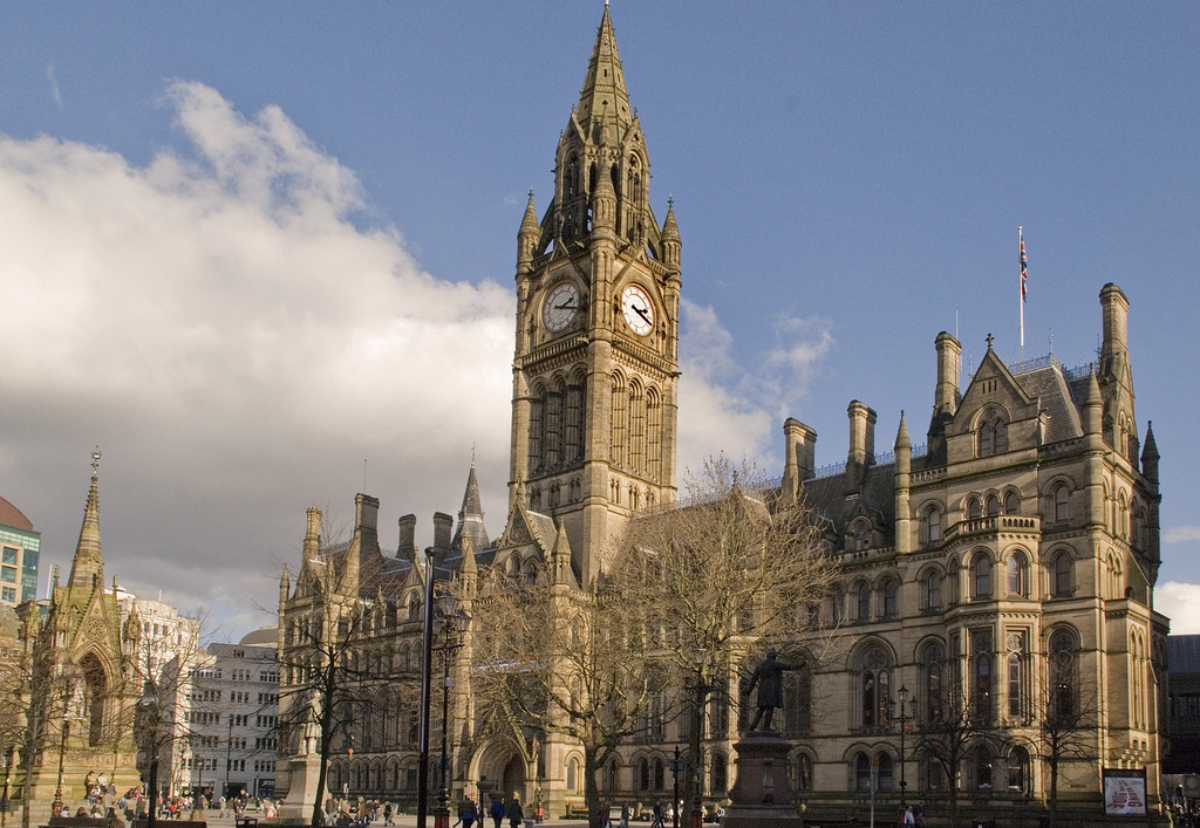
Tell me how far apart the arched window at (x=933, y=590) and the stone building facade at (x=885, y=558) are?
0.11 m

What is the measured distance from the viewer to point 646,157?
9475cm

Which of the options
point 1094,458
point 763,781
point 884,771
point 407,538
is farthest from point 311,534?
point 763,781

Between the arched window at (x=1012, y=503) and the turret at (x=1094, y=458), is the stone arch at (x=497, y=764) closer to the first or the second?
the arched window at (x=1012, y=503)

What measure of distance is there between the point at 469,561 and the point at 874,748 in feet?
92.6

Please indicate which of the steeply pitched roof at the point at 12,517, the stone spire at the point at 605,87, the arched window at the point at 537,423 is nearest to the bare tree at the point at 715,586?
the arched window at the point at 537,423

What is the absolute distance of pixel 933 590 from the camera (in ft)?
204

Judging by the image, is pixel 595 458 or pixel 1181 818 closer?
pixel 1181 818

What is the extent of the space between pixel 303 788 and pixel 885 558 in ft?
103

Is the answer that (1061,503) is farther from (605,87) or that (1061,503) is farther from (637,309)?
(605,87)

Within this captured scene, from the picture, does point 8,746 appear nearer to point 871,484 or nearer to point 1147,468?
point 871,484

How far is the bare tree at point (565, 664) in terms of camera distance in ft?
164

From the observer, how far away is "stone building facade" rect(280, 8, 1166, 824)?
56312 mm

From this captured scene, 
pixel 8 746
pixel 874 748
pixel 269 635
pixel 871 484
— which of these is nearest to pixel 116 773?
pixel 8 746

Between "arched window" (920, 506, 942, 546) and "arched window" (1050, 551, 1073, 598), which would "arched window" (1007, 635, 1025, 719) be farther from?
"arched window" (920, 506, 942, 546)
